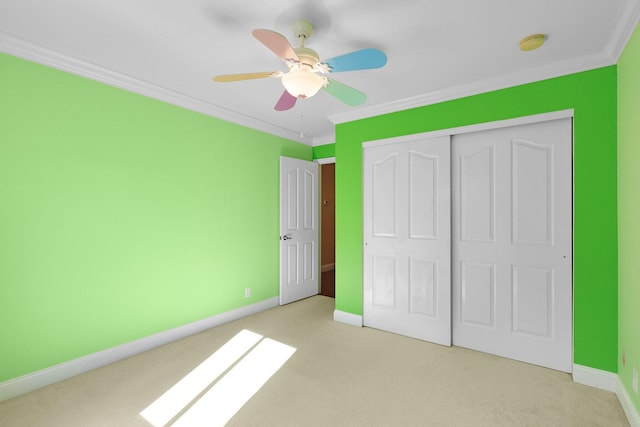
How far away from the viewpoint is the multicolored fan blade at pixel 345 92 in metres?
1.91

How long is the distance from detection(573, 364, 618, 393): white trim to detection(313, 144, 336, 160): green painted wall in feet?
11.4

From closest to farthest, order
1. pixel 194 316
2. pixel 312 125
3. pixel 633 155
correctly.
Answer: pixel 633 155 < pixel 194 316 < pixel 312 125

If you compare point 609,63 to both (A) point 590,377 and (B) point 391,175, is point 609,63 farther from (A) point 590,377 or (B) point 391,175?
(A) point 590,377

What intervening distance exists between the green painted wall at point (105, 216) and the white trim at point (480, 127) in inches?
66.8

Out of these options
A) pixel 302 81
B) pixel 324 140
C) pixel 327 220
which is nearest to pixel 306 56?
pixel 302 81

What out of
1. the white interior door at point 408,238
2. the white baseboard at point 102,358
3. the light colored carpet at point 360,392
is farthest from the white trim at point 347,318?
the white baseboard at point 102,358

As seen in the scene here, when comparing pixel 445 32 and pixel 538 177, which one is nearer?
pixel 445 32

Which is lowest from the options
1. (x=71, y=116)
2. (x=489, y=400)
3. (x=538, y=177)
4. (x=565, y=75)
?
(x=489, y=400)

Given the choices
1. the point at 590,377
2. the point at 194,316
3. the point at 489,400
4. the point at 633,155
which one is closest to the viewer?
the point at 633,155

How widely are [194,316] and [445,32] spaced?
330 cm

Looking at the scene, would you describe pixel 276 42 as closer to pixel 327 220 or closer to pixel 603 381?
pixel 603 381

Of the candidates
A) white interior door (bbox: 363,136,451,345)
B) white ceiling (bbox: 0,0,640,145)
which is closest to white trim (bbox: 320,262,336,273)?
white interior door (bbox: 363,136,451,345)

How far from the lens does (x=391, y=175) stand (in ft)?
10.5

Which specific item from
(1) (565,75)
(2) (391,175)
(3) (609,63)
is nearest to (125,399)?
(2) (391,175)
